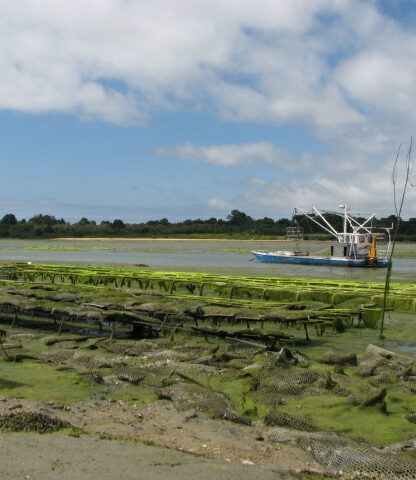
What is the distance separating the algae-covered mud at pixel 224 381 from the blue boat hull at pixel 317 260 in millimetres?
25786

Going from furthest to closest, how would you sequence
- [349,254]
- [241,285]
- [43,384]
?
[349,254]
[241,285]
[43,384]

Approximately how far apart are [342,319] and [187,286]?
912 cm

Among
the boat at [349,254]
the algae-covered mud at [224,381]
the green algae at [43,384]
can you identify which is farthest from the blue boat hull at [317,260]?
the green algae at [43,384]

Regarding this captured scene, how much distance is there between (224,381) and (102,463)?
3.65 m

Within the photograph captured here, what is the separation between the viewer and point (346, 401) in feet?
25.1

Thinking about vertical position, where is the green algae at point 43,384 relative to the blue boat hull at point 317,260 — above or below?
below

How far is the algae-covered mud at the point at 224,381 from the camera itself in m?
6.16

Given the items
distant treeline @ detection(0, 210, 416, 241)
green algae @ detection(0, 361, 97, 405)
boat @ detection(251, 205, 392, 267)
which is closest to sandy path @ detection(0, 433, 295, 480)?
green algae @ detection(0, 361, 97, 405)

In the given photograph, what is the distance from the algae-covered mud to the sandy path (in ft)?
0.85

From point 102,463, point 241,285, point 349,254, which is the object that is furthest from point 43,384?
point 349,254

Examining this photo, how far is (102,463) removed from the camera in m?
5.43

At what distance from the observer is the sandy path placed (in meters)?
5.18

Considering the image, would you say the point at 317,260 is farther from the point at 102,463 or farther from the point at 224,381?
the point at 102,463

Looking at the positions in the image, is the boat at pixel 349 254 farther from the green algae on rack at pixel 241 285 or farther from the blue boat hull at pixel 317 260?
the green algae on rack at pixel 241 285
